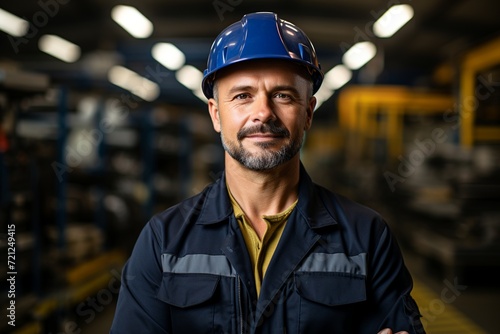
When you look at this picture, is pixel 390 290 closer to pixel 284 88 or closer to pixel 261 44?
pixel 284 88

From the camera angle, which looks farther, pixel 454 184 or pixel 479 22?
pixel 479 22

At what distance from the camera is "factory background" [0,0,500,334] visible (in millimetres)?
4859

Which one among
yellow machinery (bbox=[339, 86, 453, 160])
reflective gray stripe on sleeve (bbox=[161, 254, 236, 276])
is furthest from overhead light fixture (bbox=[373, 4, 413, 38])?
reflective gray stripe on sleeve (bbox=[161, 254, 236, 276])

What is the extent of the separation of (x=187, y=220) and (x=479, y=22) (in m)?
10.4

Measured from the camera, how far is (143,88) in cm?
1372

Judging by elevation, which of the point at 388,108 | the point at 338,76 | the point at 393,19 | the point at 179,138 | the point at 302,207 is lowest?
the point at 302,207

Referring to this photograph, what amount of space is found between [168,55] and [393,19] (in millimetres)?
4024

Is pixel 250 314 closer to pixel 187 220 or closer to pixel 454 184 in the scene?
pixel 187 220

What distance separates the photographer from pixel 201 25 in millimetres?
10023

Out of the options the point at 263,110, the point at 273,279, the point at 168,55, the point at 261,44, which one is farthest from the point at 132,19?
the point at 273,279

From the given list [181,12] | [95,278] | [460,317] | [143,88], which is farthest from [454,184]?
[143,88]

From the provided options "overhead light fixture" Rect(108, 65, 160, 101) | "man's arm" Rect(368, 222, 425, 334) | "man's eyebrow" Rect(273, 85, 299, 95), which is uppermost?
"overhead light fixture" Rect(108, 65, 160, 101)

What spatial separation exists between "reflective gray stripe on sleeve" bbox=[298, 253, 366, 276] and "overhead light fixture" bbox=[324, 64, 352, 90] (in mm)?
8720

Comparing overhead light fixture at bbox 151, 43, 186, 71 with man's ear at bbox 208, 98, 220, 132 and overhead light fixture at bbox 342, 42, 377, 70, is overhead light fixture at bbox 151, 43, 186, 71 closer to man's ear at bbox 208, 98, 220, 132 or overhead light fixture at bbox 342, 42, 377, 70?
overhead light fixture at bbox 342, 42, 377, 70
